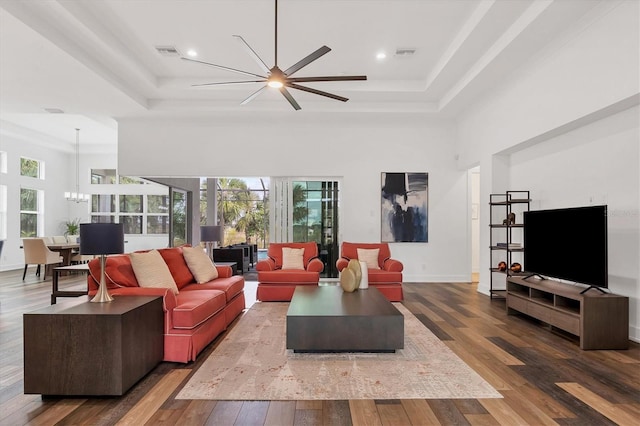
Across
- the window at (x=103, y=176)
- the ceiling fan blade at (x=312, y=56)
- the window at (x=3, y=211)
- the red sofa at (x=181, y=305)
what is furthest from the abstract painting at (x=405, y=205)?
the window at (x=3, y=211)

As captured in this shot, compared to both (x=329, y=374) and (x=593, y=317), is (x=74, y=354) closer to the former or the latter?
(x=329, y=374)

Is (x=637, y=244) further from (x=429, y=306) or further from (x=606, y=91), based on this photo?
(x=429, y=306)

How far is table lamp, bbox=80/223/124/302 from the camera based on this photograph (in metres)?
3.02

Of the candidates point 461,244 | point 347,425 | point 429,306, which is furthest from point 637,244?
point 461,244

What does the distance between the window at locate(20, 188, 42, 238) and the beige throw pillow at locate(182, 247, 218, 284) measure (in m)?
8.36

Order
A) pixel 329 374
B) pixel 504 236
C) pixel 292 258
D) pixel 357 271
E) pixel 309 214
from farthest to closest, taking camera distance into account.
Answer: pixel 309 214 < pixel 504 236 < pixel 292 258 < pixel 357 271 < pixel 329 374

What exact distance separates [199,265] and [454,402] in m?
3.27

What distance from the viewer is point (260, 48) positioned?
531cm

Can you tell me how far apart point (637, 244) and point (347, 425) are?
11.6 ft

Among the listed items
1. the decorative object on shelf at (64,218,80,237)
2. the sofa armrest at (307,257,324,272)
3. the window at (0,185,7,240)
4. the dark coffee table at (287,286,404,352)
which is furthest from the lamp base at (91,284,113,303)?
the decorative object on shelf at (64,218,80,237)

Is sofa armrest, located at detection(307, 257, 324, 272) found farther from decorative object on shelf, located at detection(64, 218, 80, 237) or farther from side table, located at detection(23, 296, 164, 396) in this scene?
decorative object on shelf, located at detection(64, 218, 80, 237)

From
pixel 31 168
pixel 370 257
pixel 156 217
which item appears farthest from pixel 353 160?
pixel 31 168

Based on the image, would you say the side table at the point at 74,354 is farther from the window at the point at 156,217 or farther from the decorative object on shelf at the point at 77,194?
the window at the point at 156,217

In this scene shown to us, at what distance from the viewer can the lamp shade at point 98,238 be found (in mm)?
3022
